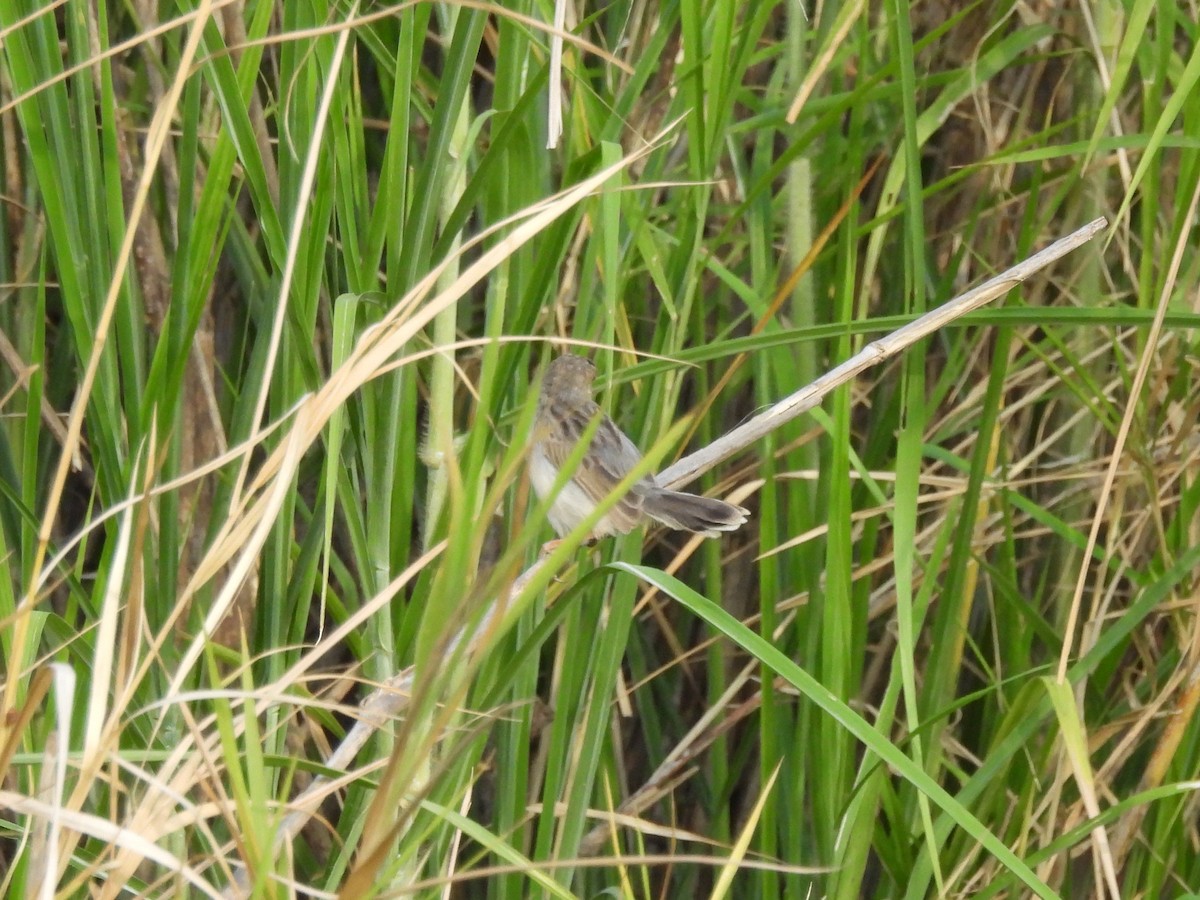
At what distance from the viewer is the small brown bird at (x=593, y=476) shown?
1.97 m

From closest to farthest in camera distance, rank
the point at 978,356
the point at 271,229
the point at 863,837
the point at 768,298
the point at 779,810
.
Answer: the point at 271,229 < the point at 863,837 < the point at 768,298 < the point at 779,810 < the point at 978,356

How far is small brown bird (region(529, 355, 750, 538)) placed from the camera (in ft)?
6.48

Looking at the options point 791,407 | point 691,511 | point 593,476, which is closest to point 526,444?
point 791,407

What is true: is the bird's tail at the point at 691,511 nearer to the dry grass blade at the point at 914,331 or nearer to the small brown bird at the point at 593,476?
the small brown bird at the point at 593,476

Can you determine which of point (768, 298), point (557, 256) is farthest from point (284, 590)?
point (768, 298)

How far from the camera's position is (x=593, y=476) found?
244cm

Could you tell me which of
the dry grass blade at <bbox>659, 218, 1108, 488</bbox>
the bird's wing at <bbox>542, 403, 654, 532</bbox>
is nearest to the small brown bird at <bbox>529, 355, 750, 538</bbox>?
the bird's wing at <bbox>542, 403, 654, 532</bbox>

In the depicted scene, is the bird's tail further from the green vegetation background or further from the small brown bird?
the green vegetation background

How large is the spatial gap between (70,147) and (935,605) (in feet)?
5.40

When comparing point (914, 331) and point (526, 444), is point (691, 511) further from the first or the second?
point (526, 444)

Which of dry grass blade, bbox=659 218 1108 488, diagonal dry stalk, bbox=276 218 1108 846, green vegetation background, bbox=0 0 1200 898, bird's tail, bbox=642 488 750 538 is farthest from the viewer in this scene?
bird's tail, bbox=642 488 750 538

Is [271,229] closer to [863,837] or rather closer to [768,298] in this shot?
[768,298]

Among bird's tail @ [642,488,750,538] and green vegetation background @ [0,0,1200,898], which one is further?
bird's tail @ [642,488,750,538]

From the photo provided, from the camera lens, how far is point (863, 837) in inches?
65.4
